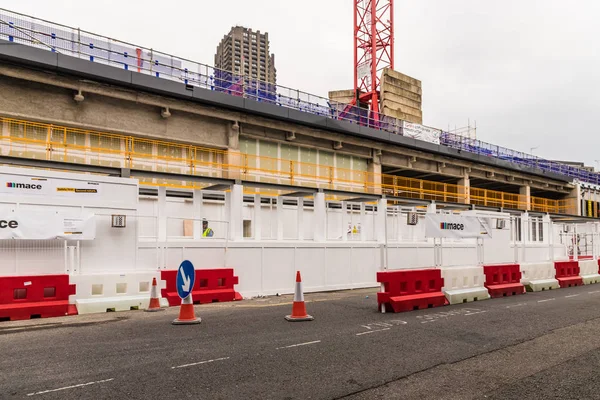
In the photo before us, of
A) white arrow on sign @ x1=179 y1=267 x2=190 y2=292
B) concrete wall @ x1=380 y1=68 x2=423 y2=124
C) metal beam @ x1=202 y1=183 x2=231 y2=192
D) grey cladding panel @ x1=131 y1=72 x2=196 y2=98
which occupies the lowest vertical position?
white arrow on sign @ x1=179 y1=267 x2=190 y2=292

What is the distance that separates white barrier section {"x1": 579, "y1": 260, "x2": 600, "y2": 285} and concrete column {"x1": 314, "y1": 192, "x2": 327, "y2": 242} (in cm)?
1163

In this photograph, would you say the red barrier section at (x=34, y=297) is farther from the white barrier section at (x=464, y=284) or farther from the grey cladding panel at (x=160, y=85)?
the grey cladding panel at (x=160, y=85)

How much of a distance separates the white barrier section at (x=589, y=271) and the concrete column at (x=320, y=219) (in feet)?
38.2

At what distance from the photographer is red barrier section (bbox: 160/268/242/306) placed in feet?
43.7

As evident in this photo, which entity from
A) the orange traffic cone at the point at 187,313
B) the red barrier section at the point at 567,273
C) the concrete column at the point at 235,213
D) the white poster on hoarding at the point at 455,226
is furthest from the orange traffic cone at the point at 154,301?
the red barrier section at the point at 567,273

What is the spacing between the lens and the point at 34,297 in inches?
428

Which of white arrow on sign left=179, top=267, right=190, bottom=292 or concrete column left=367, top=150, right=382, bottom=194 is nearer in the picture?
white arrow on sign left=179, top=267, right=190, bottom=292

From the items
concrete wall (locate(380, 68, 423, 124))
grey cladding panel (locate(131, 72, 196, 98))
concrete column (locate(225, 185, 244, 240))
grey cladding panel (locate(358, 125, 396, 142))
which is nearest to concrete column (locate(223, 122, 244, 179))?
grey cladding panel (locate(131, 72, 196, 98))

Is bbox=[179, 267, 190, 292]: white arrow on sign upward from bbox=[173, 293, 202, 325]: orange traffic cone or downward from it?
upward

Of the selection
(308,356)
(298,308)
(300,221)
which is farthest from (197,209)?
(308,356)

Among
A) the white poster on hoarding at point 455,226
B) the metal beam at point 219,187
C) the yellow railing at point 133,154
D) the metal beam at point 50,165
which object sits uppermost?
the yellow railing at point 133,154

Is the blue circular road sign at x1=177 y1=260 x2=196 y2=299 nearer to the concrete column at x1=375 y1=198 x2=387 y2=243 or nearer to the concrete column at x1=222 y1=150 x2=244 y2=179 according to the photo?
the concrete column at x1=375 y1=198 x2=387 y2=243

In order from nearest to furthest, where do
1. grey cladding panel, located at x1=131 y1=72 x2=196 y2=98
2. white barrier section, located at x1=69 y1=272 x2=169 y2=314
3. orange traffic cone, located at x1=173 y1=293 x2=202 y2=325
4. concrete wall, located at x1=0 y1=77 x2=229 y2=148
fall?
orange traffic cone, located at x1=173 y1=293 x2=202 y2=325 → white barrier section, located at x1=69 y1=272 x2=169 y2=314 → concrete wall, located at x1=0 y1=77 x2=229 y2=148 → grey cladding panel, located at x1=131 y1=72 x2=196 y2=98

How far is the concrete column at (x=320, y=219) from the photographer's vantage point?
19.4 m
